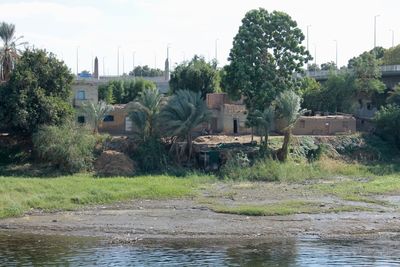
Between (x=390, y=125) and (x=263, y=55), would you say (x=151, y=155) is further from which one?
(x=390, y=125)

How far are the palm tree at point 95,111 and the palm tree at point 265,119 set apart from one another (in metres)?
13.3

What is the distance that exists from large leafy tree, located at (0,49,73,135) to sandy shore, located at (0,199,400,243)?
15440 millimetres

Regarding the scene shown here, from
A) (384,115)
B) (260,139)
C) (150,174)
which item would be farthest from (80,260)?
(384,115)

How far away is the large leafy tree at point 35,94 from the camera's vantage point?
54.4m

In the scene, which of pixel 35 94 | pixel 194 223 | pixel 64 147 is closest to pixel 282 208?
pixel 194 223

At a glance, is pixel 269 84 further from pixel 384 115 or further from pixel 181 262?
pixel 181 262

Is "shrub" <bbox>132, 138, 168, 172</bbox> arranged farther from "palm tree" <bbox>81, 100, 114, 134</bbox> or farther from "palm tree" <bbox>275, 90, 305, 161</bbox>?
"palm tree" <bbox>275, 90, 305, 161</bbox>

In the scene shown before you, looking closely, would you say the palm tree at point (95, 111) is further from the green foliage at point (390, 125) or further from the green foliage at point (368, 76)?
the green foliage at point (368, 76)

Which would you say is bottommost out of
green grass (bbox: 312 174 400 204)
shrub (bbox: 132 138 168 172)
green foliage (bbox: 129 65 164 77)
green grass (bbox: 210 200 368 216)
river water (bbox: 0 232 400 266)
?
river water (bbox: 0 232 400 266)

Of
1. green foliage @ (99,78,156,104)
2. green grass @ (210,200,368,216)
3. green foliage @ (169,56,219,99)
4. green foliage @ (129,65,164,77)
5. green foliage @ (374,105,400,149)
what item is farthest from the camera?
green foliage @ (129,65,164,77)

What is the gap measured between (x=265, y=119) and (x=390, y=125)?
14.4 meters

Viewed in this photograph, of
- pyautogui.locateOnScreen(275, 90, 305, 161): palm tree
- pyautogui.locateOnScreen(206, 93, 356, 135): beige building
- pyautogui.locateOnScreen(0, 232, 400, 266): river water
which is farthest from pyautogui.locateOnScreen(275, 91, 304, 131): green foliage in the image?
pyautogui.locateOnScreen(0, 232, 400, 266): river water

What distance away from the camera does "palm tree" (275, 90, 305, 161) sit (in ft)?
185

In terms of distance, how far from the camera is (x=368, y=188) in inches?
1923
